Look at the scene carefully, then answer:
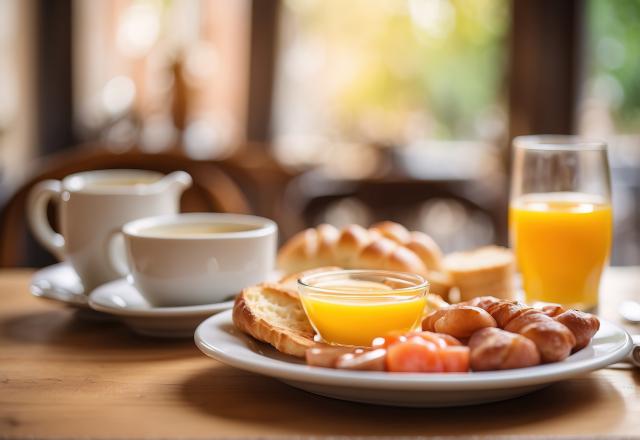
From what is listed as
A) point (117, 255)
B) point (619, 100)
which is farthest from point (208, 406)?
point (619, 100)

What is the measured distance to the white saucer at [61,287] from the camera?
1159 mm

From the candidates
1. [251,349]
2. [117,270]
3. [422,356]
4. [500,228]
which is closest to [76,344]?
[117,270]

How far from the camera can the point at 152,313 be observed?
1.01m

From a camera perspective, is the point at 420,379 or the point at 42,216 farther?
the point at 42,216

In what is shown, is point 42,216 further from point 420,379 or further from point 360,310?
point 420,379

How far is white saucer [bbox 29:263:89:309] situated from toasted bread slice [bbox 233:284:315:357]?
287 mm

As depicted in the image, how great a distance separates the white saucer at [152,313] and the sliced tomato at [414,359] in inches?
12.7

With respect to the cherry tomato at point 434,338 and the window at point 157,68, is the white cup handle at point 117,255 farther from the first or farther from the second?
the window at point 157,68

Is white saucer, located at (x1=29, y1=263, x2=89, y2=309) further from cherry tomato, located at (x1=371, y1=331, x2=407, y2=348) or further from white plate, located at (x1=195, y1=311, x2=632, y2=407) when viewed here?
cherry tomato, located at (x1=371, y1=331, x2=407, y2=348)

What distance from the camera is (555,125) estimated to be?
384 centimetres

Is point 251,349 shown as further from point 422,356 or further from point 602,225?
point 602,225

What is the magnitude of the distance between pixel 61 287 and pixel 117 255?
0.37ft

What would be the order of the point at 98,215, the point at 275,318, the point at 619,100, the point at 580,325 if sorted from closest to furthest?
the point at 580,325 → the point at 275,318 → the point at 98,215 → the point at 619,100

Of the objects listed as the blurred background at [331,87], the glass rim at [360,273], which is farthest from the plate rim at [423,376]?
the blurred background at [331,87]
